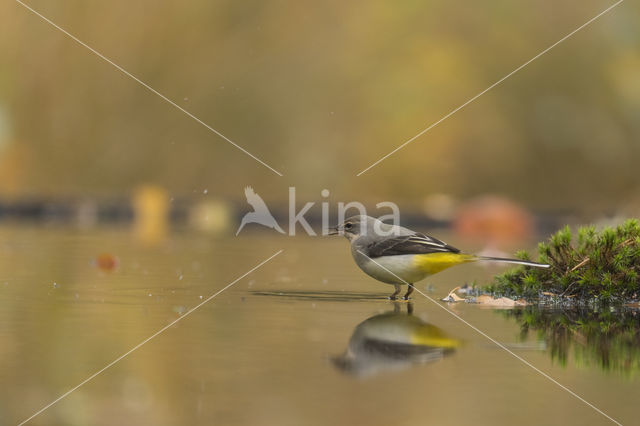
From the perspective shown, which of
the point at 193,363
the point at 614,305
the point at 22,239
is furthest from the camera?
the point at 22,239

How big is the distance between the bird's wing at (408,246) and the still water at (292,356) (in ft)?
1.74

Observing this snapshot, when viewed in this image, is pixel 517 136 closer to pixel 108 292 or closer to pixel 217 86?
pixel 217 86

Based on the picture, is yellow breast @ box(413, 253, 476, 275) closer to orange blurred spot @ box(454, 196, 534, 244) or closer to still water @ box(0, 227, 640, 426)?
still water @ box(0, 227, 640, 426)

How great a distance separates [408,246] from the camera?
11.3 metres

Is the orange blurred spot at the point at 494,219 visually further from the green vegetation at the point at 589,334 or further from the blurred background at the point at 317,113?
the green vegetation at the point at 589,334

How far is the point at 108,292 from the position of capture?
459 inches

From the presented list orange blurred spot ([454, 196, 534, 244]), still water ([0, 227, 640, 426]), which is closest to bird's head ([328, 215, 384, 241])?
still water ([0, 227, 640, 426])

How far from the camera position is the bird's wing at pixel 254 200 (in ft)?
114

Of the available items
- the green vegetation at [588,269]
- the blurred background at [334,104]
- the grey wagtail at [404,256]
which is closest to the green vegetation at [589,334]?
the green vegetation at [588,269]

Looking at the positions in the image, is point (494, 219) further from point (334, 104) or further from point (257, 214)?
point (334, 104)

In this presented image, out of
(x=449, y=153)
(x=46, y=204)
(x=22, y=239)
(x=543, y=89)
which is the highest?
(x=543, y=89)

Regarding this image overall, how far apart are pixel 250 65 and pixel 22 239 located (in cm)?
2315

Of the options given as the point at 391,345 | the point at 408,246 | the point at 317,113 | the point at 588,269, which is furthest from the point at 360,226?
the point at 317,113

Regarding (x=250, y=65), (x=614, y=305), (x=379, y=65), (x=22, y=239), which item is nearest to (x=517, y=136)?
(x=379, y=65)
